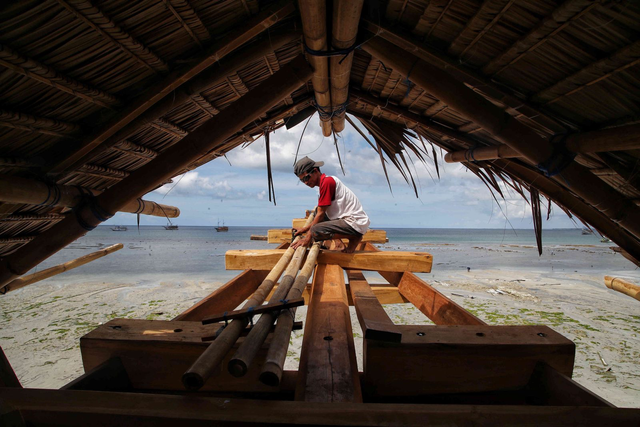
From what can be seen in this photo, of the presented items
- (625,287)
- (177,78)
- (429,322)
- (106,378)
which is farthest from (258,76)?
(429,322)

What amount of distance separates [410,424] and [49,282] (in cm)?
1752

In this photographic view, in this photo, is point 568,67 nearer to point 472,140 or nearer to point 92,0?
point 472,140

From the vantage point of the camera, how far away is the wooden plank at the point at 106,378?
927 mm

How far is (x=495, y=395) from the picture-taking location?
3.39ft

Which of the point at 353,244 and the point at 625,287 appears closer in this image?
the point at 353,244

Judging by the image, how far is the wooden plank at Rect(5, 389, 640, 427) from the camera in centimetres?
67

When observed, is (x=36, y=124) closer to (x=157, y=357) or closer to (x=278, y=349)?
(x=157, y=357)

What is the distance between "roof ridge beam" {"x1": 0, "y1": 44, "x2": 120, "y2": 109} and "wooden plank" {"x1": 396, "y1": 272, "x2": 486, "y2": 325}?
2277 millimetres

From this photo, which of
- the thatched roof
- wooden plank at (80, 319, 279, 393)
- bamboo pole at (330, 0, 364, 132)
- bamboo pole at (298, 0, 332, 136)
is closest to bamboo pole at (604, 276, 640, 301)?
the thatched roof

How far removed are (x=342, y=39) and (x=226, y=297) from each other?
1.84 m

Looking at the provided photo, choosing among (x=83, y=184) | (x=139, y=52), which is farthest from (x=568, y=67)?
(x=83, y=184)

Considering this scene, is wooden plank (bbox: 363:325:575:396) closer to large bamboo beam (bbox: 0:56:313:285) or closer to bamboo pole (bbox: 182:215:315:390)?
bamboo pole (bbox: 182:215:315:390)

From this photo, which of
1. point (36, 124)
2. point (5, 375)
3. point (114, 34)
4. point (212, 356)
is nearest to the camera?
point (212, 356)

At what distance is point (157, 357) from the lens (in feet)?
3.49
